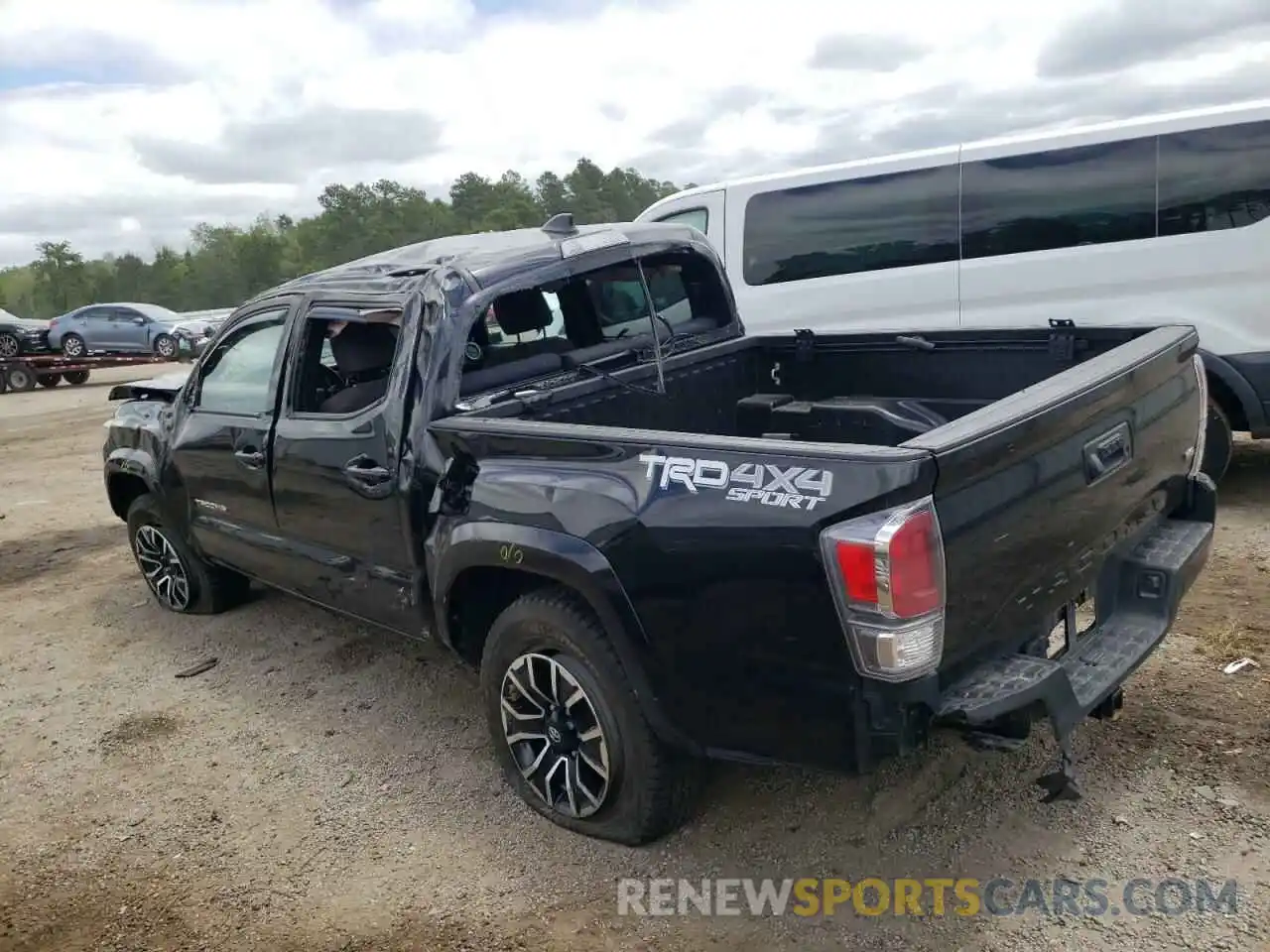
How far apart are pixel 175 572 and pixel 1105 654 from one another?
4658 millimetres

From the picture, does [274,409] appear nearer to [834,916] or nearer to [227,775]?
[227,775]

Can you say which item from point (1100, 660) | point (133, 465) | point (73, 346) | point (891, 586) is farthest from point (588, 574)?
point (73, 346)

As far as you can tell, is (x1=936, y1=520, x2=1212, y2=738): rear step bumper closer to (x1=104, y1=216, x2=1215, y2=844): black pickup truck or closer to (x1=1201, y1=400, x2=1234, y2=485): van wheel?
(x1=104, y1=216, x2=1215, y2=844): black pickup truck

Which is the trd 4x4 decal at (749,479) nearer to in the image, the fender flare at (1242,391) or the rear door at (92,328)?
the fender flare at (1242,391)

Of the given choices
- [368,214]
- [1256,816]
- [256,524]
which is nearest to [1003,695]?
[1256,816]

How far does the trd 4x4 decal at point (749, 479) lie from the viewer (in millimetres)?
2396

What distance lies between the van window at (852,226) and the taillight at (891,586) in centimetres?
507

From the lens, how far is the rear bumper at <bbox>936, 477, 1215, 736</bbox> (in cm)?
249

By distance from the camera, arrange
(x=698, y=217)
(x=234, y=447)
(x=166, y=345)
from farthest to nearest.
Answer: (x=166, y=345)
(x=698, y=217)
(x=234, y=447)

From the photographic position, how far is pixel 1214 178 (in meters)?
5.77

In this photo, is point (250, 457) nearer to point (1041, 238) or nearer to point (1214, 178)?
point (1041, 238)

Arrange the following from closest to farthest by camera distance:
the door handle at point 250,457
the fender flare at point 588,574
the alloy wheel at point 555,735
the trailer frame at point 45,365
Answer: the fender flare at point 588,574 → the alloy wheel at point 555,735 → the door handle at point 250,457 → the trailer frame at point 45,365

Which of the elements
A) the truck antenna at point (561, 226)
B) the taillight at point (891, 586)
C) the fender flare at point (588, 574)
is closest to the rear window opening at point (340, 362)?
the truck antenna at point (561, 226)

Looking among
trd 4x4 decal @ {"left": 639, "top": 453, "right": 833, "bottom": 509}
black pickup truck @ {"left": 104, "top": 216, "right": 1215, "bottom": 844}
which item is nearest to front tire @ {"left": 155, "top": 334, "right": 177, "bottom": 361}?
black pickup truck @ {"left": 104, "top": 216, "right": 1215, "bottom": 844}
